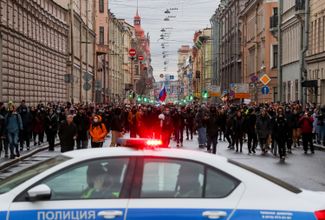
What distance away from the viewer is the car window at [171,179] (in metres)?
6.87

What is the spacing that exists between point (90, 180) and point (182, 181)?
83cm

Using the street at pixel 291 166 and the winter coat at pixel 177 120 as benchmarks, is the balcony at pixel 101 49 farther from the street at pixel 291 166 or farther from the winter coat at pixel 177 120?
the street at pixel 291 166

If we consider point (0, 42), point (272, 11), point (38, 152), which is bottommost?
point (38, 152)

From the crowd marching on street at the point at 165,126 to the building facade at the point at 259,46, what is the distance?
2738 centimetres

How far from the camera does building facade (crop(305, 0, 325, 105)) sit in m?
47.6

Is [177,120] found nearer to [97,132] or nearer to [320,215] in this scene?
[97,132]

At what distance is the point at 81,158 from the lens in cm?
702

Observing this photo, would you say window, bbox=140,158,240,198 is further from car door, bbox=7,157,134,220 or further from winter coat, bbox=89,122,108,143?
winter coat, bbox=89,122,108,143

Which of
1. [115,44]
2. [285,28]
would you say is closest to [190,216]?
[285,28]

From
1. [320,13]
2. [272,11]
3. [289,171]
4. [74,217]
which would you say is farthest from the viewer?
[272,11]

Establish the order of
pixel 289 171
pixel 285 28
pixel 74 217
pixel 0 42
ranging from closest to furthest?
pixel 74 217, pixel 289 171, pixel 0 42, pixel 285 28

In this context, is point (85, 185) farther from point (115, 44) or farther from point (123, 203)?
point (115, 44)

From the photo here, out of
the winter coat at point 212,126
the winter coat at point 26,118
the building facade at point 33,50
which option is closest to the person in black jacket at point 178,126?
the winter coat at point 26,118

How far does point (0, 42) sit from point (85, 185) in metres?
28.6
